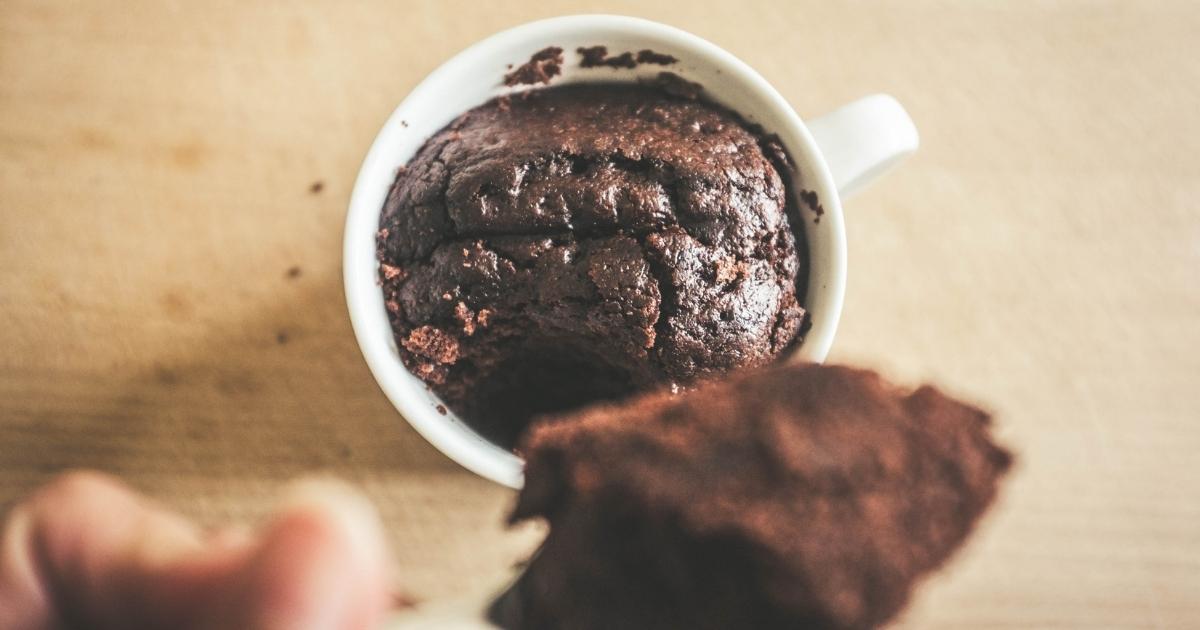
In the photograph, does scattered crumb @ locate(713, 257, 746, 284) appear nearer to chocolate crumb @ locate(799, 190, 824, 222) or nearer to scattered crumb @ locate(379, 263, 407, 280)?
chocolate crumb @ locate(799, 190, 824, 222)

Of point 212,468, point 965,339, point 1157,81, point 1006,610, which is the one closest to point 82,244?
point 212,468

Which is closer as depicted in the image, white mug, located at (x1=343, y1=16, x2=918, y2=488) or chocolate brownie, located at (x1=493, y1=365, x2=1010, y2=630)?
chocolate brownie, located at (x1=493, y1=365, x2=1010, y2=630)

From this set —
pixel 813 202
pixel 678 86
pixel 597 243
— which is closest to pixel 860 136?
pixel 813 202

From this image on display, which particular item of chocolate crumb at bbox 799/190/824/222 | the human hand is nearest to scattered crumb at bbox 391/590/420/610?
the human hand

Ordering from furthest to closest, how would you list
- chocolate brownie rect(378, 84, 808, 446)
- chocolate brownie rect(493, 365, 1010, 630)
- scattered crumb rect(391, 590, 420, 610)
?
scattered crumb rect(391, 590, 420, 610) → chocolate brownie rect(378, 84, 808, 446) → chocolate brownie rect(493, 365, 1010, 630)

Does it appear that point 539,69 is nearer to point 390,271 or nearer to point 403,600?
point 390,271

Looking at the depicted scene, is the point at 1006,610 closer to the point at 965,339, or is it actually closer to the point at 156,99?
the point at 965,339
